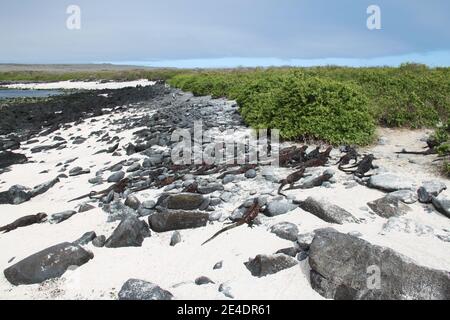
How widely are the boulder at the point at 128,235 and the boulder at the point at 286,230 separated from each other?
1.62m

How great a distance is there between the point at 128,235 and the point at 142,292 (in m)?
1.22

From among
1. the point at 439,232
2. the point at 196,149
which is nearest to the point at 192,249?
the point at 439,232

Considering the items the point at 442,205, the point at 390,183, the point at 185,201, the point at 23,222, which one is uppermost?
the point at 390,183

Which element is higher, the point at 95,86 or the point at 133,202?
the point at 95,86

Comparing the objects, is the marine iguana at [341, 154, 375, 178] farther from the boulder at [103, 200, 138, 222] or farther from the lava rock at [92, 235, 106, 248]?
the lava rock at [92, 235, 106, 248]

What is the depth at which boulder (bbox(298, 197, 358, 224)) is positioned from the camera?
486cm

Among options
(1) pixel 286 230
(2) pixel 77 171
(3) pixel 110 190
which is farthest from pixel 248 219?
(2) pixel 77 171

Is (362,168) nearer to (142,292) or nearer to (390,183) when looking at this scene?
(390,183)

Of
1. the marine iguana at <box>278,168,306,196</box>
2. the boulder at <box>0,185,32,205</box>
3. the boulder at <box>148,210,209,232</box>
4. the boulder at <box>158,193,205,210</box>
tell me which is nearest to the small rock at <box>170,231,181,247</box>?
the boulder at <box>148,210,209,232</box>

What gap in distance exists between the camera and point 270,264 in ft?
13.5

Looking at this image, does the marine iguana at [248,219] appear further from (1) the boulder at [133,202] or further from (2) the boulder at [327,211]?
(1) the boulder at [133,202]

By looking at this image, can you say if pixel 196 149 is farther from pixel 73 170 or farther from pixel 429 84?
pixel 429 84

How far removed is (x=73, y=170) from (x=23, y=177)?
1.63 meters

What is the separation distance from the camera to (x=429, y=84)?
13078mm
